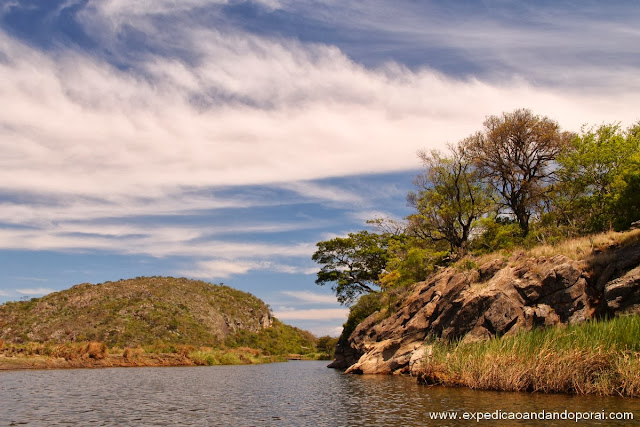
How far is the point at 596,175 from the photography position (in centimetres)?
5069

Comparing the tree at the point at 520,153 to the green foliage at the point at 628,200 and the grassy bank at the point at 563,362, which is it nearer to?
the green foliage at the point at 628,200

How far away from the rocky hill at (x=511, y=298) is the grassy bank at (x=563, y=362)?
645 centimetres

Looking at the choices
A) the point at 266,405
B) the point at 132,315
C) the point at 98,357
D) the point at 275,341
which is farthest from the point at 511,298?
the point at 275,341

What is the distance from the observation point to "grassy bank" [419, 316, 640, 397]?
2166cm

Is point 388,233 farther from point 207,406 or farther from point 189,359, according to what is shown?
point 207,406

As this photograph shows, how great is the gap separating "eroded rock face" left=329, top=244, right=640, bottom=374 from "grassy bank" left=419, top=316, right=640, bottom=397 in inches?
273

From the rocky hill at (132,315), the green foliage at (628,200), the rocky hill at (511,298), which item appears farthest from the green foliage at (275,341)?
the green foliage at (628,200)

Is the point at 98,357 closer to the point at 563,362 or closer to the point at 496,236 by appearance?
the point at 496,236

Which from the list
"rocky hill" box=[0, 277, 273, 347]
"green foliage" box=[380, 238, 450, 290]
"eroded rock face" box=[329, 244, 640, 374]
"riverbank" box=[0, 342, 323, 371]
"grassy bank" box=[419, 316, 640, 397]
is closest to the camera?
"grassy bank" box=[419, 316, 640, 397]

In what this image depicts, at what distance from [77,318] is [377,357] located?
74.3 meters

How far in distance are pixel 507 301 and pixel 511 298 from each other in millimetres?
446

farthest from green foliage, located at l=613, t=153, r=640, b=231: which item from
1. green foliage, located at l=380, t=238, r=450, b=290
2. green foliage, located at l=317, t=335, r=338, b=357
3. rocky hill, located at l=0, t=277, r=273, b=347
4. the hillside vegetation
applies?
green foliage, located at l=317, t=335, r=338, b=357

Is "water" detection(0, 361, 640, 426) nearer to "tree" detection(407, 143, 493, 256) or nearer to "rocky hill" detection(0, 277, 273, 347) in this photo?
"tree" detection(407, 143, 493, 256)

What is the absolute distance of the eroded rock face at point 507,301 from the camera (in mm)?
32094
